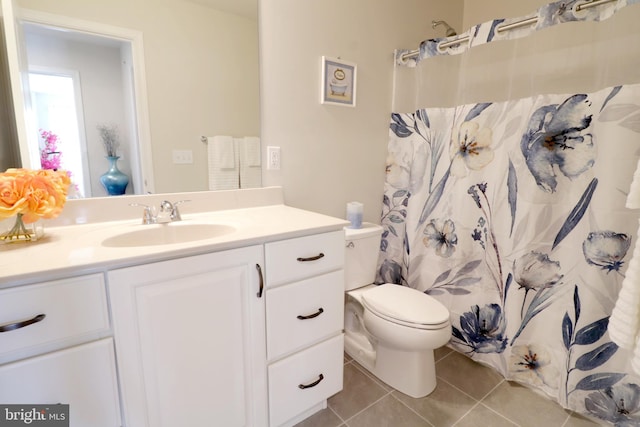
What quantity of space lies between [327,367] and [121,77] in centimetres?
141

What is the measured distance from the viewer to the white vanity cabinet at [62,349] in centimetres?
71

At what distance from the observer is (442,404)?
4.71ft

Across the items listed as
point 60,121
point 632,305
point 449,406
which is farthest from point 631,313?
point 60,121

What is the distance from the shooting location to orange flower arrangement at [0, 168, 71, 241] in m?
0.86

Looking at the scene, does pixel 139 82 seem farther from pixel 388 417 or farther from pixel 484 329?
pixel 484 329

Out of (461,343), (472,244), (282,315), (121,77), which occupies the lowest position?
(461,343)

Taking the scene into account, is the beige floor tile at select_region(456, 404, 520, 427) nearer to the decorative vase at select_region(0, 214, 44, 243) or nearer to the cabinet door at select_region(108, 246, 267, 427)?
the cabinet door at select_region(108, 246, 267, 427)

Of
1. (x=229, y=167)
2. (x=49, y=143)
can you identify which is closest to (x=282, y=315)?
(x=229, y=167)

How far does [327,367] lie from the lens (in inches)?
51.0

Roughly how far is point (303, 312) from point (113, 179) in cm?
90

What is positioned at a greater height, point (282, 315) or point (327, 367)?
point (282, 315)

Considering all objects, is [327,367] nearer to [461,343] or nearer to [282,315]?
[282,315]

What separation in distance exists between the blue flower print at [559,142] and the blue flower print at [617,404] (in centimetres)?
86

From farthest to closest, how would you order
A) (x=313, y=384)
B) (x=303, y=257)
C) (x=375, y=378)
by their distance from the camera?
(x=375, y=378) → (x=313, y=384) → (x=303, y=257)
